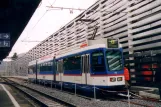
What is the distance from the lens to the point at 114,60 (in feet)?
45.8

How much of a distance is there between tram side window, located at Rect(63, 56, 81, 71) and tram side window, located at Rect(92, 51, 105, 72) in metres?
1.98

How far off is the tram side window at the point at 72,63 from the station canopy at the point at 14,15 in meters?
4.08

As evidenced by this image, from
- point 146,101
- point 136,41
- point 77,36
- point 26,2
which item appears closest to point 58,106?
point 146,101

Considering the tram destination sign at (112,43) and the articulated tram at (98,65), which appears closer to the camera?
the articulated tram at (98,65)

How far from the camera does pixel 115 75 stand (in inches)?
535

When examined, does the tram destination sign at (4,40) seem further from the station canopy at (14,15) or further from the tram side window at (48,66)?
the tram side window at (48,66)

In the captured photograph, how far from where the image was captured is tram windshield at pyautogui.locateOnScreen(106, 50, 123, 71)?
13672mm

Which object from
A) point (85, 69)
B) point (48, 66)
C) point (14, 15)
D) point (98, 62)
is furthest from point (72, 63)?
point (48, 66)

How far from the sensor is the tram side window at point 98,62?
13.6m

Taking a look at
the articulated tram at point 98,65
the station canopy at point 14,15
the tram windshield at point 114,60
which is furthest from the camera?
the tram windshield at point 114,60

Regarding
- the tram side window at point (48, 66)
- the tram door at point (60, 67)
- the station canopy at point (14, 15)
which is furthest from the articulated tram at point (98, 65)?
the tram side window at point (48, 66)

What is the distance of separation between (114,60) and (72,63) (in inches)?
162

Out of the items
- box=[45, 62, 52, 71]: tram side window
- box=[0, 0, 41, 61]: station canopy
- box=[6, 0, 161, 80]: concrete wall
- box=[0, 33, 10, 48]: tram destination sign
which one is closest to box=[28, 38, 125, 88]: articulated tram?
box=[6, 0, 161, 80]: concrete wall

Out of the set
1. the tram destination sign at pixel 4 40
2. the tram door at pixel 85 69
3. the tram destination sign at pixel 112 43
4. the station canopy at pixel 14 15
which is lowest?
the tram door at pixel 85 69
